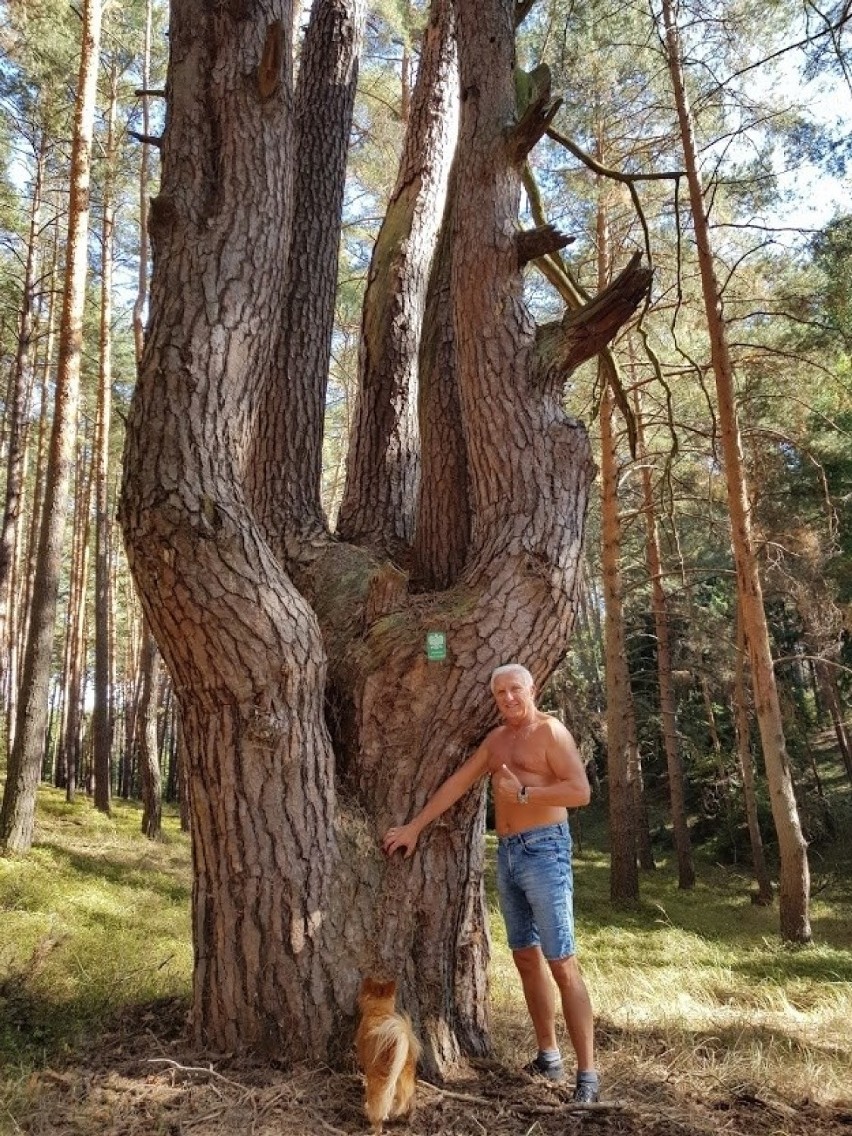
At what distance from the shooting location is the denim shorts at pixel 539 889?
329 cm

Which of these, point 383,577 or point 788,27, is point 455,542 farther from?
point 788,27

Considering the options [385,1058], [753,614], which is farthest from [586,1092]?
[753,614]

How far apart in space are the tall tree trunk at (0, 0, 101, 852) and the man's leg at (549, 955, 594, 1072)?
22.3 ft

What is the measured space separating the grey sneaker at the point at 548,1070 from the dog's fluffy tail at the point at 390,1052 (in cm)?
63

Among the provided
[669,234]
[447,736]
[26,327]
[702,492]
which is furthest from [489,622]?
[702,492]

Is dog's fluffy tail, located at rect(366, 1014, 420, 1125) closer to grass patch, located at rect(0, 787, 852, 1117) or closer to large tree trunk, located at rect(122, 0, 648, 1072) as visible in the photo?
large tree trunk, located at rect(122, 0, 648, 1072)

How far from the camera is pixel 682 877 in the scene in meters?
14.8

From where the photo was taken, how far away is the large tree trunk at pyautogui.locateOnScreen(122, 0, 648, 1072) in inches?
124

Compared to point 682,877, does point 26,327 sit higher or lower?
higher

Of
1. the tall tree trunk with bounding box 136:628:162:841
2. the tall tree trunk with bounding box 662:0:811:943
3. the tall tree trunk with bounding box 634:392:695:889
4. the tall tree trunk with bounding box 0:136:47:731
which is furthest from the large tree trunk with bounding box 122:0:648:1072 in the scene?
the tall tree trunk with bounding box 634:392:695:889

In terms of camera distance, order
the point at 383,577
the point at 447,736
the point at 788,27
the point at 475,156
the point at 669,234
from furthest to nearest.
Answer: the point at 669,234
the point at 788,27
the point at 475,156
the point at 383,577
the point at 447,736

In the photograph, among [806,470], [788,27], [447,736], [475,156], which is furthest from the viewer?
[806,470]

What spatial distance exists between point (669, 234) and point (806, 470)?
5.27 metres

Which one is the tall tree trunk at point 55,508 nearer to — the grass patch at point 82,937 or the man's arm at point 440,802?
the grass patch at point 82,937
